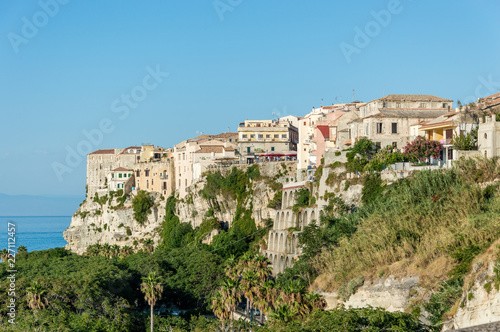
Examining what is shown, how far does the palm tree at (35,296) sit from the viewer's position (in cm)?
5250

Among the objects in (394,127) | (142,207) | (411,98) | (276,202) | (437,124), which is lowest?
(142,207)

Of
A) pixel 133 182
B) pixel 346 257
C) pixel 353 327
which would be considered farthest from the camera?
pixel 133 182

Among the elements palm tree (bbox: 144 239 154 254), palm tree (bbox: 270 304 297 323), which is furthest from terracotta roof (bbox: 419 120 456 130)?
palm tree (bbox: 144 239 154 254)

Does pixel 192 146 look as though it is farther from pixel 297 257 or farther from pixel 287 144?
pixel 297 257

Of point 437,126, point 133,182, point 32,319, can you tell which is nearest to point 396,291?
point 437,126

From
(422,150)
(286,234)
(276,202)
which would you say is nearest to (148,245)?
(276,202)

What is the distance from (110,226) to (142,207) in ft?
29.3

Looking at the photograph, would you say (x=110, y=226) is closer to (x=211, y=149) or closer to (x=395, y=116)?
(x=211, y=149)

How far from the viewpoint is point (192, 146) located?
94375 millimetres

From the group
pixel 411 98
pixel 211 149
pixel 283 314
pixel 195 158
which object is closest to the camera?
pixel 283 314

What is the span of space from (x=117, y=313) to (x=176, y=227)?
3655cm

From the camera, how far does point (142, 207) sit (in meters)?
100

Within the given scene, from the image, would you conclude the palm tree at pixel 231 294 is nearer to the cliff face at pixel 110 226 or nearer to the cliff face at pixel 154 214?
the cliff face at pixel 154 214

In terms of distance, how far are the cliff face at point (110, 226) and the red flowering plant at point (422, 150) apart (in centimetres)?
4623
